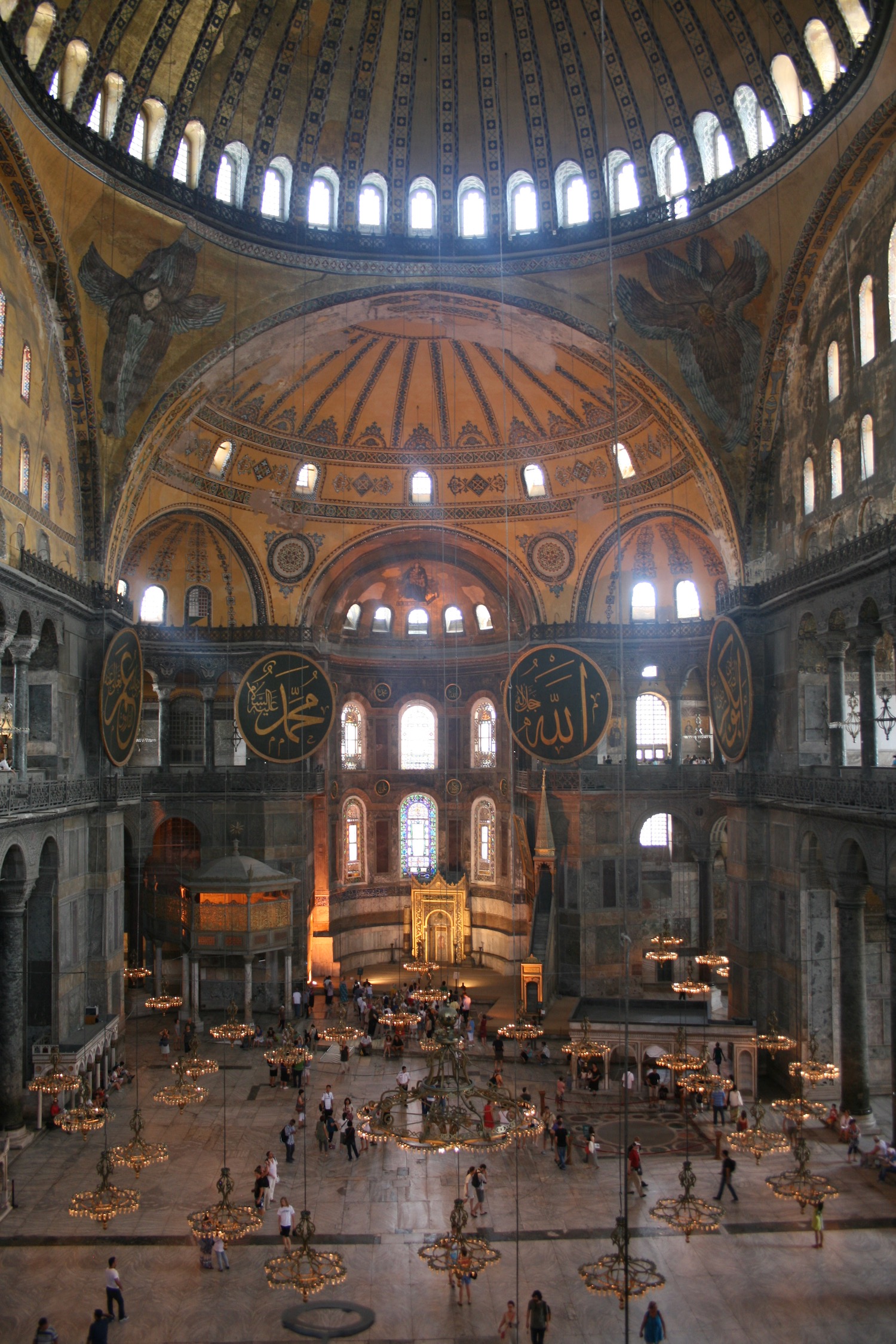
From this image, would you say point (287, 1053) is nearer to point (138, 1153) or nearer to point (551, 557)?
point (138, 1153)

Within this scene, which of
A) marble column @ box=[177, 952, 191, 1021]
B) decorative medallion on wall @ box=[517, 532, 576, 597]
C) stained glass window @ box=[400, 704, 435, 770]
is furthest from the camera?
stained glass window @ box=[400, 704, 435, 770]

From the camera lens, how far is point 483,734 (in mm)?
26766

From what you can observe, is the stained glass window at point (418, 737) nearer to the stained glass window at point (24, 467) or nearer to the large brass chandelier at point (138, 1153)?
the stained glass window at point (24, 467)

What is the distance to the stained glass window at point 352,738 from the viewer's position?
86.6 feet

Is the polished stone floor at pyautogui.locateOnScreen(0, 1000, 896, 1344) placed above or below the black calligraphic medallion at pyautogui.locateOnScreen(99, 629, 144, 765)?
below

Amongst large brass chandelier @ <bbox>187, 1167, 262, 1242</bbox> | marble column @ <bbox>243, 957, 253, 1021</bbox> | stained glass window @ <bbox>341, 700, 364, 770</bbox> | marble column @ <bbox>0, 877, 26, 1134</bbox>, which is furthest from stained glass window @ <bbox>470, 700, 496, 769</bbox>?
large brass chandelier @ <bbox>187, 1167, 262, 1242</bbox>

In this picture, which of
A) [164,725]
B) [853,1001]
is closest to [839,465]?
[853,1001]

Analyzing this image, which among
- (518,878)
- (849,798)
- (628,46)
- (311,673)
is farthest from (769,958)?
(628,46)

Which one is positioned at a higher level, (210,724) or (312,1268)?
(210,724)

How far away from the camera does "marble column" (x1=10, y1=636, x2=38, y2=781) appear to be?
15.4m

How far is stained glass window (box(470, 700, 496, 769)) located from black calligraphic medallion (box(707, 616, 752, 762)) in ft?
25.9

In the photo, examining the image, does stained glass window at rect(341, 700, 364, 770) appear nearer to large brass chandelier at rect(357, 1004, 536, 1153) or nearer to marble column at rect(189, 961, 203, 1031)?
marble column at rect(189, 961, 203, 1031)

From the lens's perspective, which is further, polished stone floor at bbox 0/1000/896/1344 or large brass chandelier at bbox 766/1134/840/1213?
polished stone floor at bbox 0/1000/896/1344

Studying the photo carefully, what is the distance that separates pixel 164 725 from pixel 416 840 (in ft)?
22.4
